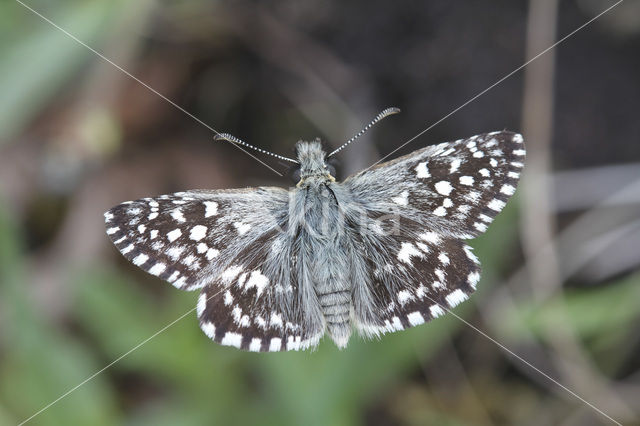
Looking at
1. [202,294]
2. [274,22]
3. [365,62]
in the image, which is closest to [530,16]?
[365,62]

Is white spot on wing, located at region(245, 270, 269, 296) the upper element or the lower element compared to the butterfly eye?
lower

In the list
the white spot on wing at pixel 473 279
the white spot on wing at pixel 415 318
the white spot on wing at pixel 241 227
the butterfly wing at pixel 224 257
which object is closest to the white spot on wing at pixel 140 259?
the butterfly wing at pixel 224 257

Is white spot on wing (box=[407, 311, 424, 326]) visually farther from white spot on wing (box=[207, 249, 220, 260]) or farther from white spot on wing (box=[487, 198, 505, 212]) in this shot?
white spot on wing (box=[207, 249, 220, 260])

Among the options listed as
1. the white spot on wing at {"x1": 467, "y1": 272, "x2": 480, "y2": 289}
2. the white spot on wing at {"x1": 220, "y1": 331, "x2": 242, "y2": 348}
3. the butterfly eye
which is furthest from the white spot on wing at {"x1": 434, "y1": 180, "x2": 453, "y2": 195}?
the white spot on wing at {"x1": 220, "y1": 331, "x2": 242, "y2": 348}

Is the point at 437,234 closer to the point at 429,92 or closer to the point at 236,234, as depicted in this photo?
the point at 236,234

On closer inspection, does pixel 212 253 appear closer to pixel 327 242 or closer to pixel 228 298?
pixel 228 298

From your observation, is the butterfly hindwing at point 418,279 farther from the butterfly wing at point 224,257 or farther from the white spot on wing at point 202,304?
the white spot on wing at point 202,304
